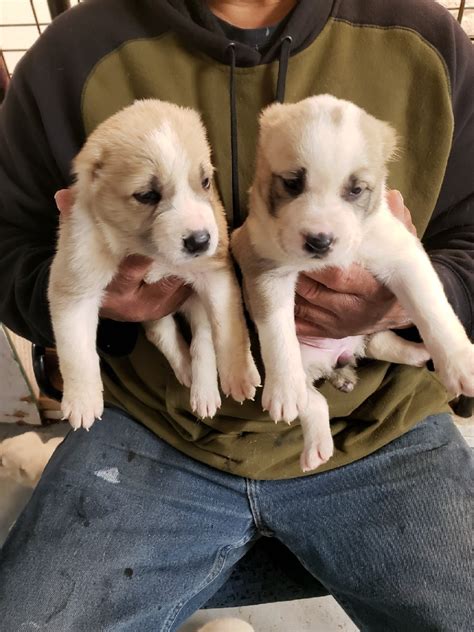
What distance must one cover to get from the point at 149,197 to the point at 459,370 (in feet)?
2.19

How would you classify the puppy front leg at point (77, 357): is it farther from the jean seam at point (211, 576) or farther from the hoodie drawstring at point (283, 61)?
the hoodie drawstring at point (283, 61)

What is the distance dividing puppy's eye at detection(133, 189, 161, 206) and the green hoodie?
28 centimetres

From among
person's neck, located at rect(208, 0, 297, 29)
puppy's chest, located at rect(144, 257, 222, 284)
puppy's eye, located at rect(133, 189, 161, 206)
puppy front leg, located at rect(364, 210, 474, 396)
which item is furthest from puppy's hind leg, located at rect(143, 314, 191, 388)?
person's neck, located at rect(208, 0, 297, 29)

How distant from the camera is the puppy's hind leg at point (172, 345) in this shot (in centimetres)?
139

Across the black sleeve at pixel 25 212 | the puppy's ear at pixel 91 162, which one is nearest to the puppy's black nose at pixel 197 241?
the puppy's ear at pixel 91 162

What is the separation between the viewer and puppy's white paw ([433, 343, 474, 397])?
1.17 m

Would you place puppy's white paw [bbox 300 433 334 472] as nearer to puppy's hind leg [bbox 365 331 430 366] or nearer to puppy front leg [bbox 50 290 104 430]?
puppy's hind leg [bbox 365 331 430 366]

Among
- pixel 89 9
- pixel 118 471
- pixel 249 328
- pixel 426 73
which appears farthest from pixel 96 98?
pixel 118 471

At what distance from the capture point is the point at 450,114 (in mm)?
1341

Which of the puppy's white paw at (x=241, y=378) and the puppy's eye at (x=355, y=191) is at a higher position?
the puppy's eye at (x=355, y=191)

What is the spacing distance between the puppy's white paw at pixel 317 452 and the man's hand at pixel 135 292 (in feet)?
1.40

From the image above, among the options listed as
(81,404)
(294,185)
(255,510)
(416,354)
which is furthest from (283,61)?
(255,510)

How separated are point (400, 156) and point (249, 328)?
507 millimetres

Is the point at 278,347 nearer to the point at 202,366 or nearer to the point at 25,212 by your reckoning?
the point at 202,366
